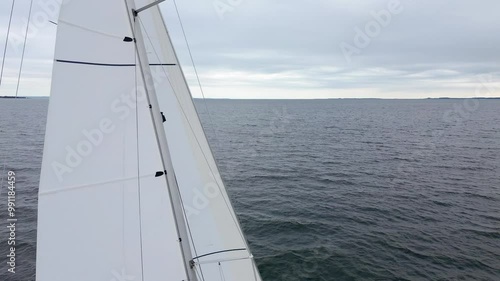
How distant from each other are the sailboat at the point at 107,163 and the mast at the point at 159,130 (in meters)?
0.02

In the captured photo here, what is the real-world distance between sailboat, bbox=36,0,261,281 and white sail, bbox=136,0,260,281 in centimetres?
83

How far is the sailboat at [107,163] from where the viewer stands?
5.46 metres

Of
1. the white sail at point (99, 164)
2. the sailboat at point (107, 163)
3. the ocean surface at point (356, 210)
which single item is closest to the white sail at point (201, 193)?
the sailboat at point (107, 163)

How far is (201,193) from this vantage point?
7348 millimetres

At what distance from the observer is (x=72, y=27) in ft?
17.8

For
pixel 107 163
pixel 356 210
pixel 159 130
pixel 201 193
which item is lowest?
pixel 356 210

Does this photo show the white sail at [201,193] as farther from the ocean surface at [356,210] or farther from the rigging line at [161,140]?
the ocean surface at [356,210]

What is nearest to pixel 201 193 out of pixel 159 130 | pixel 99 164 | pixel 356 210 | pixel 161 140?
pixel 161 140

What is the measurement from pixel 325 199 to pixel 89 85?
22253mm

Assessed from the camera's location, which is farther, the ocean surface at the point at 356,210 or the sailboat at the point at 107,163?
the ocean surface at the point at 356,210

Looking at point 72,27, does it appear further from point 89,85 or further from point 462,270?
point 462,270

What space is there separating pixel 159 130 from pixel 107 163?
120cm

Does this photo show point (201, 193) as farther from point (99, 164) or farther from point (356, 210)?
point (356, 210)

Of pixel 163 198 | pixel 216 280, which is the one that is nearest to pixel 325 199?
pixel 216 280
